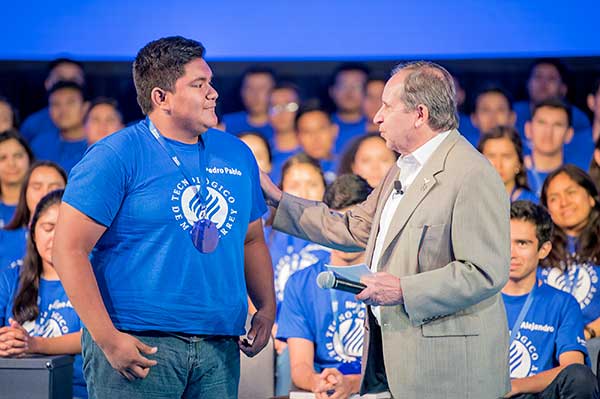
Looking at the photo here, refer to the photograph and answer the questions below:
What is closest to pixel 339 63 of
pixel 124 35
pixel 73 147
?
pixel 124 35

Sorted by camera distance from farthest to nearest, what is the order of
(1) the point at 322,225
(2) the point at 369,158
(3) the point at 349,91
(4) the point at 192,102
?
(3) the point at 349,91
(2) the point at 369,158
(1) the point at 322,225
(4) the point at 192,102

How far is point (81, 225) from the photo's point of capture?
2.58 m

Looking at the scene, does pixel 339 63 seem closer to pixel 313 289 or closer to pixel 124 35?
pixel 124 35

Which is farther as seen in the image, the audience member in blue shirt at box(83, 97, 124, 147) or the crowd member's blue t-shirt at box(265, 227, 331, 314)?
the audience member in blue shirt at box(83, 97, 124, 147)

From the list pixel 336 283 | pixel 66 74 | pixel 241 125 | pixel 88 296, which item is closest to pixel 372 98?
pixel 241 125

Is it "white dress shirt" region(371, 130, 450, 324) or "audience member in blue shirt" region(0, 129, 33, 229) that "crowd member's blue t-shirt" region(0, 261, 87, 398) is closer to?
"audience member in blue shirt" region(0, 129, 33, 229)

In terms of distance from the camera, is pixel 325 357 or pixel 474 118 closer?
pixel 325 357

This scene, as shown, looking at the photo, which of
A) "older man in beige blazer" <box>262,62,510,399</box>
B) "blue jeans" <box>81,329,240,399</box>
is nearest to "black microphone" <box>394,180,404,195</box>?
"older man in beige blazer" <box>262,62,510,399</box>

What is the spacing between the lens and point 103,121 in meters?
6.38

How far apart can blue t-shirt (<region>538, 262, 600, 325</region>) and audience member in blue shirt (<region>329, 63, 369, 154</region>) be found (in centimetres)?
182

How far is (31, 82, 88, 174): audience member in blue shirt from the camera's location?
6488 millimetres

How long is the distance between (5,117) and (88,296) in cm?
429

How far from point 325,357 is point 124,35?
129 inches

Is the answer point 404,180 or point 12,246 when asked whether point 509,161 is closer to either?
point 404,180
